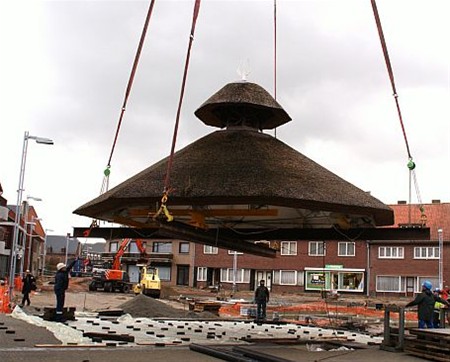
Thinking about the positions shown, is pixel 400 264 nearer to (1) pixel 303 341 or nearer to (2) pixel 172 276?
(2) pixel 172 276

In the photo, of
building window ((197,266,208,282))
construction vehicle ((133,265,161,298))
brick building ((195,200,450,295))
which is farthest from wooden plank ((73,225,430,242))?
building window ((197,266,208,282))

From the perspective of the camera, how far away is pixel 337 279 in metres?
74.1

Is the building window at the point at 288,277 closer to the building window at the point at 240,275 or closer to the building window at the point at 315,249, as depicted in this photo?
the building window at the point at 315,249

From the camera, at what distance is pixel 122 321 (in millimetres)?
21344

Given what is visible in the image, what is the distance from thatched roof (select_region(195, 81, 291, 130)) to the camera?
16672 millimetres

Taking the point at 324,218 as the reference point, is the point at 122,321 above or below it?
below

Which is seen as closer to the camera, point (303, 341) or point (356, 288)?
point (303, 341)

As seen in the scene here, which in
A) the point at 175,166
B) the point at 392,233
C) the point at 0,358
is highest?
the point at 175,166

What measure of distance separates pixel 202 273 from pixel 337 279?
17.3 metres

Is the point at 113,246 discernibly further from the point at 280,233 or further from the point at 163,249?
the point at 280,233

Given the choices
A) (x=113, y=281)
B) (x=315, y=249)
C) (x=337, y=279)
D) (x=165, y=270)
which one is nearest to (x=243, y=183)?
(x=113, y=281)

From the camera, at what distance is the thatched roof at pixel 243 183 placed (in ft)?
43.4

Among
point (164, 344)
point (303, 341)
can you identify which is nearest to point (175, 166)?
point (164, 344)

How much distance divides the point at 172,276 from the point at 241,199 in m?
72.3
